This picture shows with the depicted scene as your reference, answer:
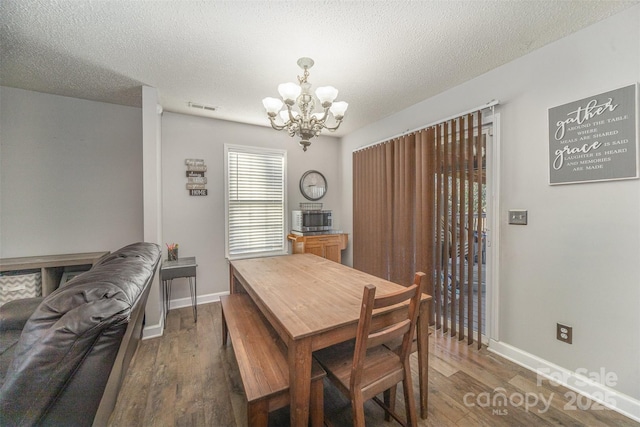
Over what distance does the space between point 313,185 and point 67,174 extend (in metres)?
3.12

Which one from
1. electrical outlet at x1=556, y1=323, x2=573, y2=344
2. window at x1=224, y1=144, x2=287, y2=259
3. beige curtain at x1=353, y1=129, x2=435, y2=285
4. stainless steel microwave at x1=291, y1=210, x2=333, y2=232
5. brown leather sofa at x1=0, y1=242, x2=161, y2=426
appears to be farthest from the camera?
stainless steel microwave at x1=291, y1=210, x2=333, y2=232

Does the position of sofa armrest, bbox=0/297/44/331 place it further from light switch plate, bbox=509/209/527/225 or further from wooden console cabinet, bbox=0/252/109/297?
light switch plate, bbox=509/209/527/225

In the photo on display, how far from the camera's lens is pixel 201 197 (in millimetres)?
3475

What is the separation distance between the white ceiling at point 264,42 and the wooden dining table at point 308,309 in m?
1.80

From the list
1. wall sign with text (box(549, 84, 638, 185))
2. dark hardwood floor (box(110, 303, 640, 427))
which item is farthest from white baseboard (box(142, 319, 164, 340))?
wall sign with text (box(549, 84, 638, 185))

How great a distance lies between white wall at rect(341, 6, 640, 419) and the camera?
160cm

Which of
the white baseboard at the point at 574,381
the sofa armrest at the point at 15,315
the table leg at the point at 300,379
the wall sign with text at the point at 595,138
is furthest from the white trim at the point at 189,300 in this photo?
the wall sign with text at the point at 595,138

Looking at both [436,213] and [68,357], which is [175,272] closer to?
[68,357]

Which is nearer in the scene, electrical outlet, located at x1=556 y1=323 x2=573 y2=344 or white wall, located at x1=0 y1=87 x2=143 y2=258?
electrical outlet, located at x1=556 y1=323 x2=573 y2=344

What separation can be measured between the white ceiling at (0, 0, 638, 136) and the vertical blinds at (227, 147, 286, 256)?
1.19m

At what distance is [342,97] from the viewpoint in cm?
284

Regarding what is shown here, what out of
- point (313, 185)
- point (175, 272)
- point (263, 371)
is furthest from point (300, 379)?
point (313, 185)

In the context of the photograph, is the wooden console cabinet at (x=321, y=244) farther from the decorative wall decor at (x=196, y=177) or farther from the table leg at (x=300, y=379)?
the table leg at (x=300, y=379)

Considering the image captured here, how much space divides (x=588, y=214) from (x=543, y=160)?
1.62 ft
